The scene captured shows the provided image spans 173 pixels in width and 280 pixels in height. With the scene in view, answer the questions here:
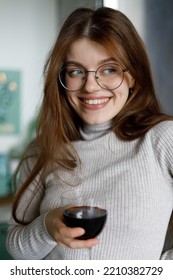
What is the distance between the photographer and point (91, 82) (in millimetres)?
682

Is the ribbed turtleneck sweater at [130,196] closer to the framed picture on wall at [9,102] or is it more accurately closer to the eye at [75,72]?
the eye at [75,72]

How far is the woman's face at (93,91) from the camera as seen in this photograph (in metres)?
0.68

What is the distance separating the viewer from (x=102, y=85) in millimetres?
690

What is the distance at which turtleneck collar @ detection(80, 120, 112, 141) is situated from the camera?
0.74 m

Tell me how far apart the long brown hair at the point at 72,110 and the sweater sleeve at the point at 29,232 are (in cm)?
2

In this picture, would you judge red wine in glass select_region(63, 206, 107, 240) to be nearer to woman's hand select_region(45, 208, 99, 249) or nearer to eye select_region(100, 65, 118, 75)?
woman's hand select_region(45, 208, 99, 249)

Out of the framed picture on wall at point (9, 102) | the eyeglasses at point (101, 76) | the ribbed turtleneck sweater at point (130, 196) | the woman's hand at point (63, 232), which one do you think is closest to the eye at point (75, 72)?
the eyeglasses at point (101, 76)

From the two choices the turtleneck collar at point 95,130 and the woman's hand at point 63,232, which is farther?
the turtleneck collar at point 95,130

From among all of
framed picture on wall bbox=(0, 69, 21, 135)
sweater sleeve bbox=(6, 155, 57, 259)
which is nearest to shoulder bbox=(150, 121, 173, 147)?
sweater sleeve bbox=(6, 155, 57, 259)

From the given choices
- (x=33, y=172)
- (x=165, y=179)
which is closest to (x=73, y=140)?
(x=33, y=172)

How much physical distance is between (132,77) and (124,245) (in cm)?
28

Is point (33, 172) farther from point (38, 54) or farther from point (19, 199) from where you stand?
point (38, 54)

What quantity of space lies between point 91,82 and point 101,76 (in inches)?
0.8
